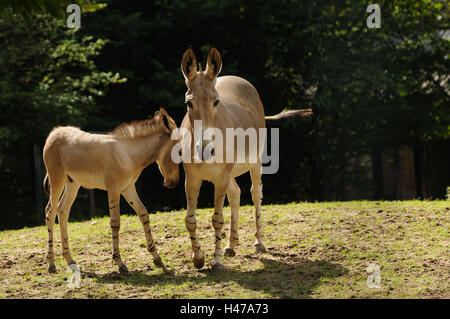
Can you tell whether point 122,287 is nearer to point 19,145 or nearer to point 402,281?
point 402,281

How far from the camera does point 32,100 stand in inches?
531

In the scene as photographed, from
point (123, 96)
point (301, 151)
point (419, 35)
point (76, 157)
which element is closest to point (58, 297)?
point (76, 157)

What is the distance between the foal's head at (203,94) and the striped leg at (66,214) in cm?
227

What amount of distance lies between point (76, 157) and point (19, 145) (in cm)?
891

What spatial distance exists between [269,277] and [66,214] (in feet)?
9.28

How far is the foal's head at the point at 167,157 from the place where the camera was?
278 inches

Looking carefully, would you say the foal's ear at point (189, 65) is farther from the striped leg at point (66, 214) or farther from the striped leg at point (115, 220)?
the striped leg at point (66, 214)

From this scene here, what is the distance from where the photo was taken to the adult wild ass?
239 inches

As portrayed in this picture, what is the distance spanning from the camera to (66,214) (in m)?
7.33
